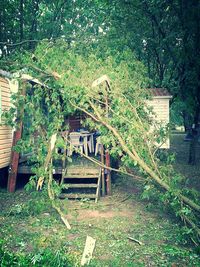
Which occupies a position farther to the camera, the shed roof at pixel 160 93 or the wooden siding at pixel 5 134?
Answer: the shed roof at pixel 160 93

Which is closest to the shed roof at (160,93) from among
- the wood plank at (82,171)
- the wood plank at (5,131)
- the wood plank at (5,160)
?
the wood plank at (82,171)

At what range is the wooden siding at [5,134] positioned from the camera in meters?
8.82

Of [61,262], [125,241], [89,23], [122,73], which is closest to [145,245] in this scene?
[125,241]

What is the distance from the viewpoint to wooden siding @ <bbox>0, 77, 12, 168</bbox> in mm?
8820

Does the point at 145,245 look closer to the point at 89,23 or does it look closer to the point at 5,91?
the point at 5,91

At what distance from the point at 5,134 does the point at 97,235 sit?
17.0 feet

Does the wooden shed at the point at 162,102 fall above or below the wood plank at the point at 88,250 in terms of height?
above

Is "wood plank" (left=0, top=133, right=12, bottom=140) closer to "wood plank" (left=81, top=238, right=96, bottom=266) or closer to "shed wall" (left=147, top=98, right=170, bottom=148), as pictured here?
"wood plank" (left=81, top=238, right=96, bottom=266)

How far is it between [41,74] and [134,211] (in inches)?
174

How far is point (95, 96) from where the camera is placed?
22.1ft

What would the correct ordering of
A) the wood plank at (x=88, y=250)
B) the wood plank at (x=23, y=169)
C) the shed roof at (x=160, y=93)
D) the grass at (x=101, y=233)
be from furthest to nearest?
the shed roof at (x=160, y=93) → the wood plank at (x=23, y=169) → the grass at (x=101, y=233) → the wood plank at (x=88, y=250)

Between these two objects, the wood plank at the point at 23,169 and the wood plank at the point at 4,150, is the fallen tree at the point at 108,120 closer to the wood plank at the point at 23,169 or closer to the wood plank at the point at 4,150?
the wood plank at the point at 4,150

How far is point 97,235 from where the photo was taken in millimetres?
5637

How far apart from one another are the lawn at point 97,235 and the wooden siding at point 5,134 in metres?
1.45
